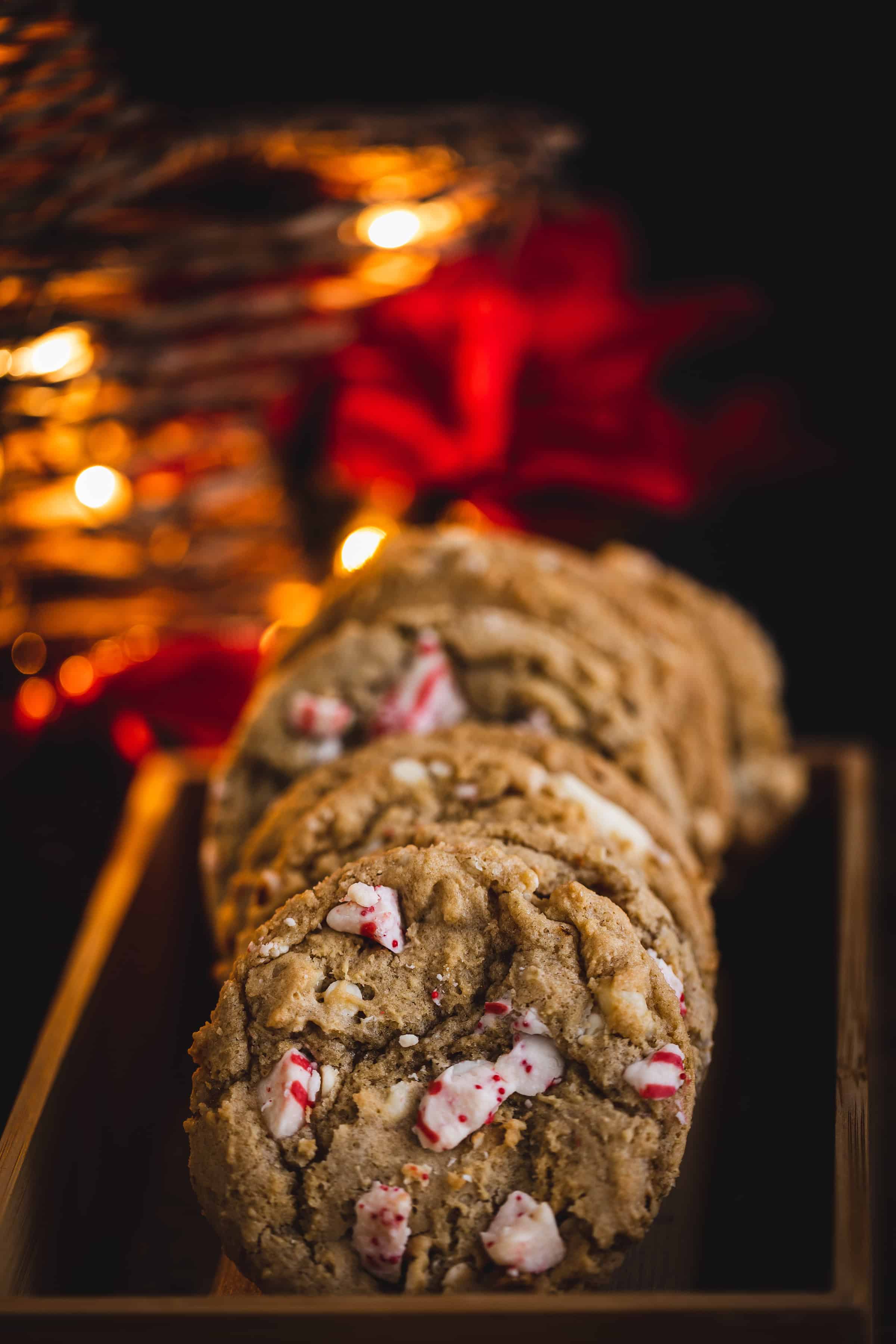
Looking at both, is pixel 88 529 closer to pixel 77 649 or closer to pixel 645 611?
pixel 77 649

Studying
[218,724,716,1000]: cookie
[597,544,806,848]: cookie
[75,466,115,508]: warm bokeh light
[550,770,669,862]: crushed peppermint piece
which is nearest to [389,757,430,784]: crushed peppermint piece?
[218,724,716,1000]: cookie

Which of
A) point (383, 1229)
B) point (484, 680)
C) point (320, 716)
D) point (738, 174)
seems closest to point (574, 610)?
point (484, 680)

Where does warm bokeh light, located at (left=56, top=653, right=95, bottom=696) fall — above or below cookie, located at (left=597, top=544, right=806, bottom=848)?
above

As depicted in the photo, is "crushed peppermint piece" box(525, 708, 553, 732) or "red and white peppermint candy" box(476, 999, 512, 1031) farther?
"crushed peppermint piece" box(525, 708, 553, 732)

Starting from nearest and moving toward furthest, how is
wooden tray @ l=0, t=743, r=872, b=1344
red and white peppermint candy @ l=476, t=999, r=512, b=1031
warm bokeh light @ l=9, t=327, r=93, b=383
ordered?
wooden tray @ l=0, t=743, r=872, b=1344, red and white peppermint candy @ l=476, t=999, r=512, b=1031, warm bokeh light @ l=9, t=327, r=93, b=383

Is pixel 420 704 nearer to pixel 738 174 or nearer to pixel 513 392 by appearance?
pixel 513 392

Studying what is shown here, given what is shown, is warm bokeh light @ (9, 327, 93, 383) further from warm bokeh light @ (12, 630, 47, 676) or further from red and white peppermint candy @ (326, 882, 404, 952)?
red and white peppermint candy @ (326, 882, 404, 952)

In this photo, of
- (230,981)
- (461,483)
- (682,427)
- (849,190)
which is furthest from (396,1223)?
(849,190)
